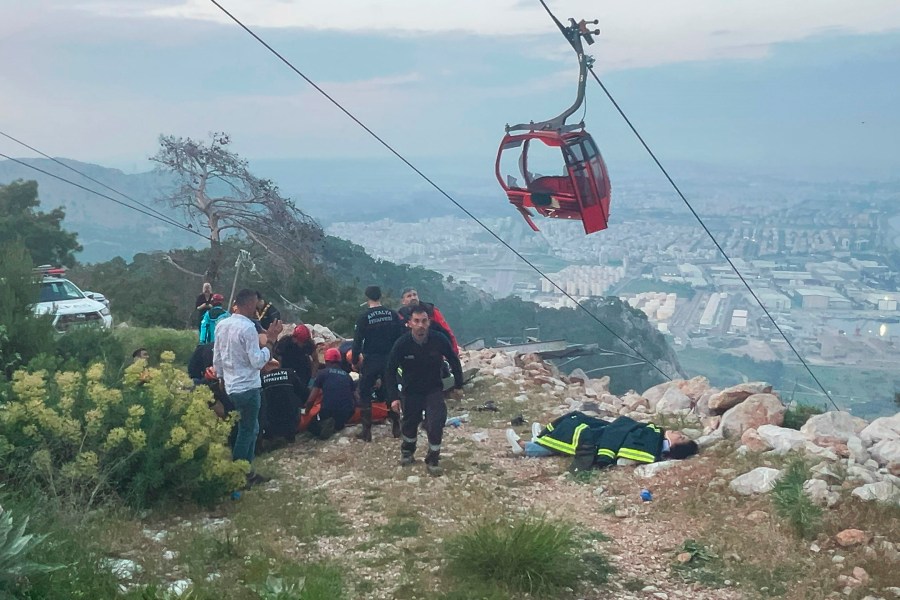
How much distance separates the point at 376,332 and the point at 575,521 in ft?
10.3

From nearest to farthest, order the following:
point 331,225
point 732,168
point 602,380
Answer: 1. point 602,380
2. point 331,225
3. point 732,168

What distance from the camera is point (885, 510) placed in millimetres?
6250

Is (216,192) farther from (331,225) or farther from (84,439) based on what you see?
(331,225)

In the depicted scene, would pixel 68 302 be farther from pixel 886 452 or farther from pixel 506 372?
pixel 886 452

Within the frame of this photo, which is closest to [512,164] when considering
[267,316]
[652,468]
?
[652,468]

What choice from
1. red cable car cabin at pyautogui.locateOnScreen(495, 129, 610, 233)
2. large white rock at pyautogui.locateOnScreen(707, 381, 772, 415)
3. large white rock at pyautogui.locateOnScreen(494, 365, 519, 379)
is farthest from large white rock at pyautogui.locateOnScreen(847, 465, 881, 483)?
large white rock at pyautogui.locateOnScreen(494, 365, 519, 379)

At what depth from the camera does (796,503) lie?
6367 millimetres

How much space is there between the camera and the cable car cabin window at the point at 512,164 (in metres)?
7.76

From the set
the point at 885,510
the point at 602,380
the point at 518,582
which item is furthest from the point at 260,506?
the point at 602,380

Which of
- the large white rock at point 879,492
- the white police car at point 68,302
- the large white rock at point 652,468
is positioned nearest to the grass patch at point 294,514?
the large white rock at point 652,468

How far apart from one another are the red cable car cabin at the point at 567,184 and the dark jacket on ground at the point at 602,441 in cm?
221

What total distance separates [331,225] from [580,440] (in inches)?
1604

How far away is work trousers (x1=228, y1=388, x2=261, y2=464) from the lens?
7129 mm

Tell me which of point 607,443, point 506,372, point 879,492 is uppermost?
point 879,492
